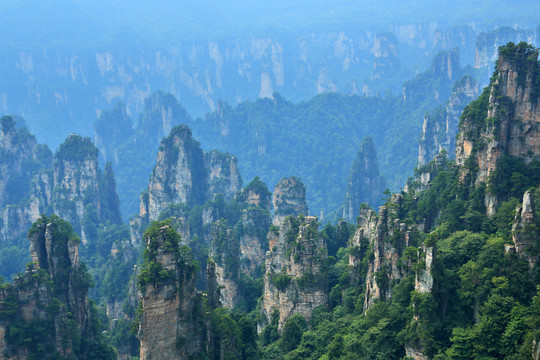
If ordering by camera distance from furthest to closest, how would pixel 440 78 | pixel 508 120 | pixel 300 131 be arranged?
pixel 300 131 < pixel 440 78 < pixel 508 120

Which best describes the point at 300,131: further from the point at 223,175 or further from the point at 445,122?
the point at 223,175

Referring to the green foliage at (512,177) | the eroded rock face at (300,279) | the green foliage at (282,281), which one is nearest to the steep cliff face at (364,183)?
the eroded rock face at (300,279)

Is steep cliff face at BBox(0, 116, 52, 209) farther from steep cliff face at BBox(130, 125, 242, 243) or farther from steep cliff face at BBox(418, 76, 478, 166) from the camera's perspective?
steep cliff face at BBox(418, 76, 478, 166)

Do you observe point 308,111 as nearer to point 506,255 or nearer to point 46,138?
point 46,138

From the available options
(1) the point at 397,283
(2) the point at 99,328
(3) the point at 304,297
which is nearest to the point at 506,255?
(1) the point at 397,283

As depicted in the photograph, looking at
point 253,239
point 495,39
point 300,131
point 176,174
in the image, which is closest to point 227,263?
point 253,239

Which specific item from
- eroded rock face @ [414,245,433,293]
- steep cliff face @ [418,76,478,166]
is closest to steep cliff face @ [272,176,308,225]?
steep cliff face @ [418,76,478,166]
